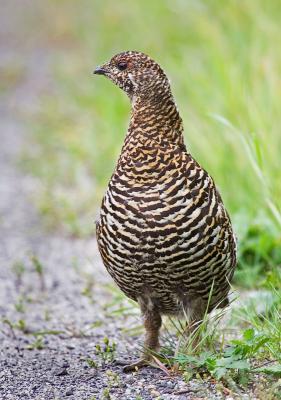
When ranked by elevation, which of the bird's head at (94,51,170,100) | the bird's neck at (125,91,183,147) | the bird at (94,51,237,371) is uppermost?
the bird's head at (94,51,170,100)

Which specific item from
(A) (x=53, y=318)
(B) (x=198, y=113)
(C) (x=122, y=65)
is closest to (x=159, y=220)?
(C) (x=122, y=65)

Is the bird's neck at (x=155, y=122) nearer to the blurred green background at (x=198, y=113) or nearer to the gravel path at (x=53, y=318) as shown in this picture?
the blurred green background at (x=198, y=113)

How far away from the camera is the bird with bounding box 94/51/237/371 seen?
355 cm

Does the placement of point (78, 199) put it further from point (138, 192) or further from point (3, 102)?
point (3, 102)

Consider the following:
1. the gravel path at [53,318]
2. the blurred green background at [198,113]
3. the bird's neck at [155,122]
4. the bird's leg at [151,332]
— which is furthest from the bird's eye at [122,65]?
the gravel path at [53,318]

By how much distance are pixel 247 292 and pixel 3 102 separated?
6830 millimetres

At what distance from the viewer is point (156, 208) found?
140 inches

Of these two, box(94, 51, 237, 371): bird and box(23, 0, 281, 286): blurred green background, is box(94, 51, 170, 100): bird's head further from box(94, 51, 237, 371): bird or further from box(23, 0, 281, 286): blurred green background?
box(23, 0, 281, 286): blurred green background

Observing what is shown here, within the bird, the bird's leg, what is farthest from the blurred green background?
the bird's leg

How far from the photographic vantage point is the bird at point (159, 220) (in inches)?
140

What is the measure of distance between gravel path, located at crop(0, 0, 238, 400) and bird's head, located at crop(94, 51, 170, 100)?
1.16 metres

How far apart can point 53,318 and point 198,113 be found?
2704 mm

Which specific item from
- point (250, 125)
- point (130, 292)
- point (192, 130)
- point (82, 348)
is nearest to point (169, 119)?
point (130, 292)

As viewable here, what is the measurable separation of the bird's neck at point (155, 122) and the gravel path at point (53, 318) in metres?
0.95
